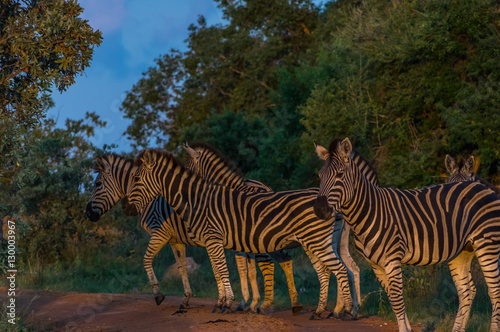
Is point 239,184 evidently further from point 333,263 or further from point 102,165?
point 102,165

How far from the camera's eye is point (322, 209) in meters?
7.24

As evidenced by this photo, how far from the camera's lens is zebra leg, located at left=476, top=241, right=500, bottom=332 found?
25.8ft

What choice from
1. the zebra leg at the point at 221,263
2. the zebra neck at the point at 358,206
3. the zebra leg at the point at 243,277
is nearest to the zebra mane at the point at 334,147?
the zebra neck at the point at 358,206

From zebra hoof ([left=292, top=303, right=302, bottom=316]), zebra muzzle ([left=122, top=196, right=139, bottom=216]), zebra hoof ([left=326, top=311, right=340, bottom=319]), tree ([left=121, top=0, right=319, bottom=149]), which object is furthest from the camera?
tree ([left=121, top=0, right=319, bottom=149])

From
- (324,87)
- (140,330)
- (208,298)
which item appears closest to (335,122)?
(324,87)

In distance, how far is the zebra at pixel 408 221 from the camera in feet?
24.5

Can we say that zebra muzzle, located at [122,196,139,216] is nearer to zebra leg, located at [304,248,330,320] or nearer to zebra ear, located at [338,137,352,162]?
zebra leg, located at [304,248,330,320]

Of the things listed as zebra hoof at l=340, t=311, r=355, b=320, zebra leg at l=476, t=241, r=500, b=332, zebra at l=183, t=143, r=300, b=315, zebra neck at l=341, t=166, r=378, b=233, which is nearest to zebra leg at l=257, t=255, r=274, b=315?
zebra at l=183, t=143, r=300, b=315

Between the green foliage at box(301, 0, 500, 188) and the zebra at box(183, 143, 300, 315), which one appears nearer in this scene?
the zebra at box(183, 143, 300, 315)

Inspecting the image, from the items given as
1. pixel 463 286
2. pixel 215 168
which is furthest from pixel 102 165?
pixel 463 286

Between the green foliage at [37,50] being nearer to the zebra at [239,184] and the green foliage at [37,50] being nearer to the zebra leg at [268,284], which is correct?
the zebra at [239,184]

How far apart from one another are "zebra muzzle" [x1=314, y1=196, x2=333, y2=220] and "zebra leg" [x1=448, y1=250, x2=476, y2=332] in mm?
2235

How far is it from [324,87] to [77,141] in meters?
8.35

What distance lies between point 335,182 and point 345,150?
0.44 meters
